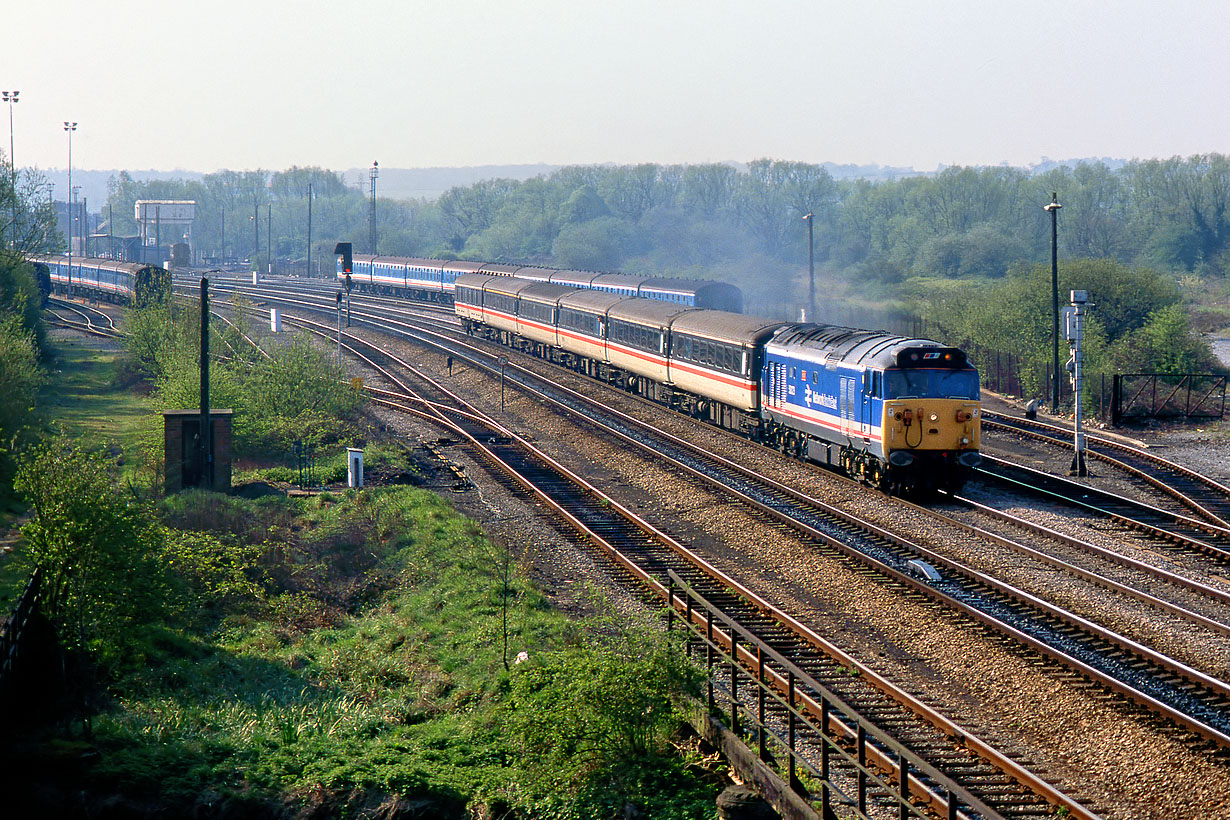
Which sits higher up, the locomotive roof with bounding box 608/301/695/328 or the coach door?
the locomotive roof with bounding box 608/301/695/328

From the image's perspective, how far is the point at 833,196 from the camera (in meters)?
143

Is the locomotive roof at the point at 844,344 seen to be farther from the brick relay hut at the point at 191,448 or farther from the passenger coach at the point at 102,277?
the passenger coach at the point at 102,277

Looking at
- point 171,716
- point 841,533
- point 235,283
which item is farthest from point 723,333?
point 235,283

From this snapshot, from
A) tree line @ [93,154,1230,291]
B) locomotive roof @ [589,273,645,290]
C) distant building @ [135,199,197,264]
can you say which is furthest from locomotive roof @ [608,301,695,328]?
distant building @ [135,199,197,264]

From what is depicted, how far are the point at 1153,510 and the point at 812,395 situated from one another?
26.2 ft

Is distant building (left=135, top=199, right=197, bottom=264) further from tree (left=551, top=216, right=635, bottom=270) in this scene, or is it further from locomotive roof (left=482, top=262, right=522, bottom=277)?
locomotive roof (left=482, top=262, right=522, bottom=277)

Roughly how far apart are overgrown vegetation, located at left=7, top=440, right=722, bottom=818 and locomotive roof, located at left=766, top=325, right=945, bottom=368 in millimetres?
9373

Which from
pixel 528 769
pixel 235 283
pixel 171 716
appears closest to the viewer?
pixel 528 769

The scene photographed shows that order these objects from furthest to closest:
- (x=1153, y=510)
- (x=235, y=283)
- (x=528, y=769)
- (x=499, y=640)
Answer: (x=235, y=283)
(x=1153, y=510)
(x=499, y=640)
(x=528, y=769)

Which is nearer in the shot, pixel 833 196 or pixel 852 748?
pixel 852 748

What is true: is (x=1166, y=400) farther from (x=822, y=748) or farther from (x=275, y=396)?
(x=822, y=748)

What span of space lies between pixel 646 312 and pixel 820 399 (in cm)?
1463

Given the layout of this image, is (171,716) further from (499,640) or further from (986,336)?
(986,336)

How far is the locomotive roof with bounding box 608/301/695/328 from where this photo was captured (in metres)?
40.1
